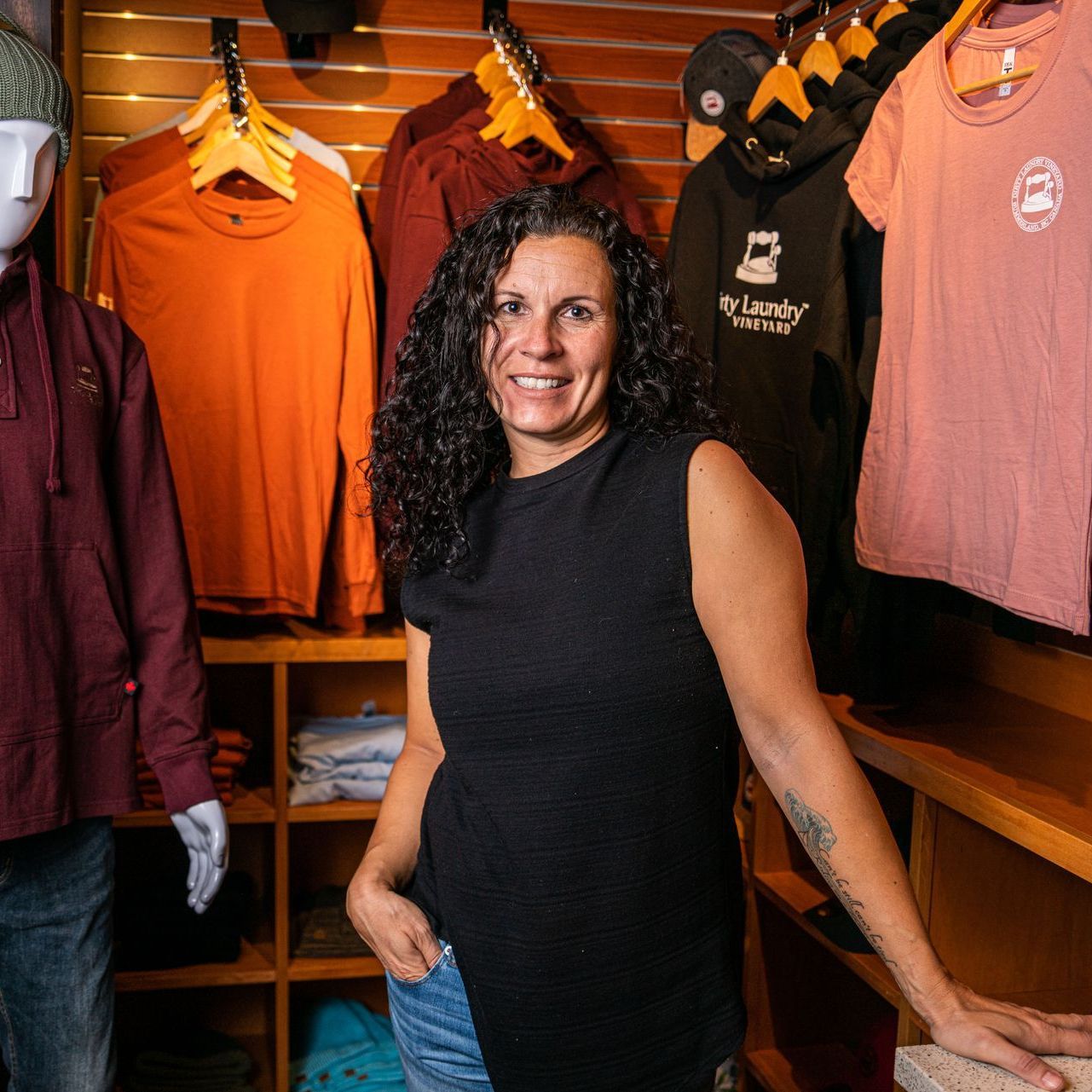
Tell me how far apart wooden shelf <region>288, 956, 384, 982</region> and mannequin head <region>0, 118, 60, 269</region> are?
1887 mm

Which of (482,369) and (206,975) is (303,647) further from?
(482,369)

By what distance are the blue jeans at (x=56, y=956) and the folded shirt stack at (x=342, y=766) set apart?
1.09 meters

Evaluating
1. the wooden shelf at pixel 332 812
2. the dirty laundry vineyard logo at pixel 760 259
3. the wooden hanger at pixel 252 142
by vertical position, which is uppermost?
the wooden hanger at pixel 252 142

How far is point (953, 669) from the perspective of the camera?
256 centimetres

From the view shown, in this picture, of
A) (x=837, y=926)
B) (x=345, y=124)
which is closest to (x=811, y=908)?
(x=837, y=926)

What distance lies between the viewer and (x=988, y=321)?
183cm

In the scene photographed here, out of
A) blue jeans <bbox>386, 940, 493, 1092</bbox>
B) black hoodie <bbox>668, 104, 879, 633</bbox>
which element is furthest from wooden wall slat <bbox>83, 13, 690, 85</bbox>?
blue jeans <bbox>386, 940, 493, 1092</bbox>

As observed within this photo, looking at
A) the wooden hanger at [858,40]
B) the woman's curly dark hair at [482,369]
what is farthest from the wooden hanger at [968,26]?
the woman's curly dark hair at [482,369]

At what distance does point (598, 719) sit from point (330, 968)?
6.25 ft

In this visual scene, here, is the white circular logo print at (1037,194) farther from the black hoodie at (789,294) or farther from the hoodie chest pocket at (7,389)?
the hoodie chest pocket at (7,389)

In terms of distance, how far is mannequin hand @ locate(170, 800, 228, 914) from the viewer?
187 cm

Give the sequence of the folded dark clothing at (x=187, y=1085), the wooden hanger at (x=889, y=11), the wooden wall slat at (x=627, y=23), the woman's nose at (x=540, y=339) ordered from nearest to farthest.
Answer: the woman's nose at (x=540, y=339) → the wooden hanger at (x=889, y=11) → the folded dark clothing at (x=187, y=1085) → the wooden wall slat at (x=627, y=23)

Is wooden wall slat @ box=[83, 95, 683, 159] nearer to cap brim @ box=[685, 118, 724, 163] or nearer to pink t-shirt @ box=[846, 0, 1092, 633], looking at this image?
cap brim @ box=[685, 118, 724, 163]

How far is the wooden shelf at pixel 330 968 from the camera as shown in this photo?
2.93 m
